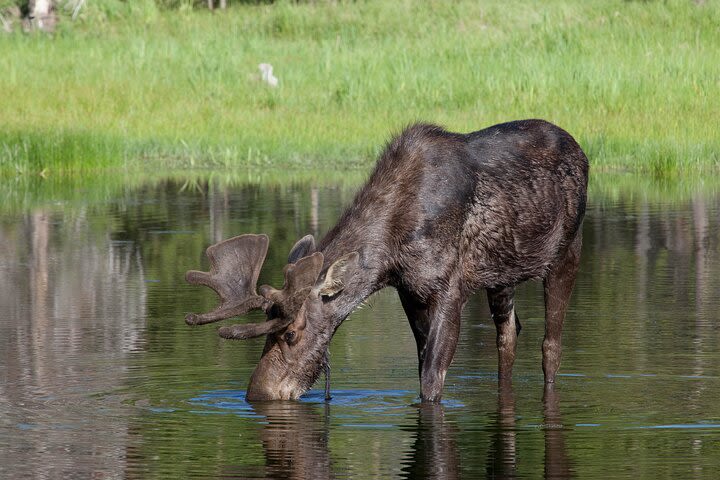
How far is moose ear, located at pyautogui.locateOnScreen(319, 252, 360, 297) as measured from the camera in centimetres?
952

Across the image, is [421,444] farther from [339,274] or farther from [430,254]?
[430,254]

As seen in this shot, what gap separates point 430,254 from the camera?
32.4ft

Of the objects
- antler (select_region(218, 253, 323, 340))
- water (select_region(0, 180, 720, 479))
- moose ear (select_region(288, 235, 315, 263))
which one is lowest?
water (select_region(0, 180, 720, 479))

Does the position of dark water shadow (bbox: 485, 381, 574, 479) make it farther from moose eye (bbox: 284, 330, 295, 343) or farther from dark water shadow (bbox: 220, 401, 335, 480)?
moose eye (bbox: 284, 330, 295, 343)

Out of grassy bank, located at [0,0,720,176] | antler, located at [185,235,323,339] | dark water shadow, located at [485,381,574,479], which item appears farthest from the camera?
grassy bank, located at [0,0,720,176]

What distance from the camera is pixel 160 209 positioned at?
73.2ft

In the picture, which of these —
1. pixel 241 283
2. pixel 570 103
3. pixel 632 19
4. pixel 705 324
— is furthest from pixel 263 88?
pixel 241 283

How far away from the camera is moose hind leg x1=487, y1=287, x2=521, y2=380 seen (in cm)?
1091

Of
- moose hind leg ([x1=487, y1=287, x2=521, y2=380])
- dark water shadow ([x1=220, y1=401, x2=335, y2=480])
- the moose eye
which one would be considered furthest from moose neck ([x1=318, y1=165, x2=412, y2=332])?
moose hind leg ([x1=487, y1=287, x2=521, y2=380])

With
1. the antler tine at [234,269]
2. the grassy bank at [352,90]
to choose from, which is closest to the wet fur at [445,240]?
the antler tine at [234,269]

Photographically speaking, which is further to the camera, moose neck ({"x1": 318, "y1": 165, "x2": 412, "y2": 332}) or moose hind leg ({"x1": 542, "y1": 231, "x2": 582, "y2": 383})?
moose hind leg ({"x1": 542, "y1": 231, "x2": 582, "y2": 383})

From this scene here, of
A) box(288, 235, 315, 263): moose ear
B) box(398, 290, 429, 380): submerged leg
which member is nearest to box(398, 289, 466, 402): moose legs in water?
box(398, 290, 429, 380): submerged leg

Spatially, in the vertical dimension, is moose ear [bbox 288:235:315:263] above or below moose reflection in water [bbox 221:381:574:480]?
above

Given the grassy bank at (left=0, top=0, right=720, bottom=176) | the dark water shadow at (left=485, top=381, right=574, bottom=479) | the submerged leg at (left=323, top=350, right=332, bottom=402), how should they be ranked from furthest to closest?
1. the grassy bank at (left=0, top=0, right=720, bottom=176)
2. the submerged leg at (left=323, top=350, right=332, bottom=402)
3. the dark water shadow at (left=485, top=381, right=574, bottom=479)
